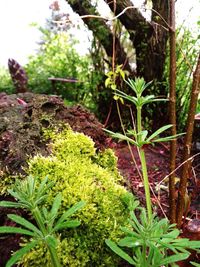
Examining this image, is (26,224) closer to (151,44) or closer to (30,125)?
(30,125)

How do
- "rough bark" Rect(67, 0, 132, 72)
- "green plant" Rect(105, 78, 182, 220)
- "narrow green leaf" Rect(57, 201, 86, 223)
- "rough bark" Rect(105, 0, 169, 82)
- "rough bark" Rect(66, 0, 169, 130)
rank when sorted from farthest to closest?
1. "rough bark" Rect(67, 0, 132, 72)
2. "rough bark" Rect(66, 0, 169, 130)
3. "rough bark" Rect(105, 0, 169, 82)
4. "green plant" Rect(105, 78, 182, 220)
5. "narrow green leaf" Rect(57, 201, 86, 223)

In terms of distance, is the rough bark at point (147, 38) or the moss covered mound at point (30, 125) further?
the rough bark at point (147, 38)

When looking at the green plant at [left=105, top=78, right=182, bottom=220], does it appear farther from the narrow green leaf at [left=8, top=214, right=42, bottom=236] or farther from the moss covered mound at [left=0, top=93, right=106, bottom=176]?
the moss covered mound at [left=0, top=93, right=106, bottom=176]

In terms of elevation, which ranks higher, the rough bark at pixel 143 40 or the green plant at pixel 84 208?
the rough bark at pixel 143 40

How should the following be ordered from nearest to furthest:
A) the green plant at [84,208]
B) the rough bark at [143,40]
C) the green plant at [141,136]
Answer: the green plant at [141,136], the green plant at [84,208], the rough bark at [143,40]

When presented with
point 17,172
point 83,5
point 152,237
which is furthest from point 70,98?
point 152,237

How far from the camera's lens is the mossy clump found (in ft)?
5.05

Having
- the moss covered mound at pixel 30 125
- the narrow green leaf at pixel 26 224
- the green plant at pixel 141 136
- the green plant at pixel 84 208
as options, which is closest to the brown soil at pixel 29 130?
the moss covered mound at pixel 30 125

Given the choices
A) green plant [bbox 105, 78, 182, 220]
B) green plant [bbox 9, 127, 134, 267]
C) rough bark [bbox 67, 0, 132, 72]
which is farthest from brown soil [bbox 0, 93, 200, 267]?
rough bark [bbox 67, 0, 132, 72]

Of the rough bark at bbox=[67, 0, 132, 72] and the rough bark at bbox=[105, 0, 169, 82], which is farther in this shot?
the rough bark at bbox=[67, 0, 132, 72]

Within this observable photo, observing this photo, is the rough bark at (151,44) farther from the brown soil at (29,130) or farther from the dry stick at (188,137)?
the dry stick at (188,137)

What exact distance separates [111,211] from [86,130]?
74cm

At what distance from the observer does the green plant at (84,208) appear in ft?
5.04

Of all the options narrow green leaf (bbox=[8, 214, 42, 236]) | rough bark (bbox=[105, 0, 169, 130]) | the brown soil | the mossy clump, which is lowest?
the mossy clump
